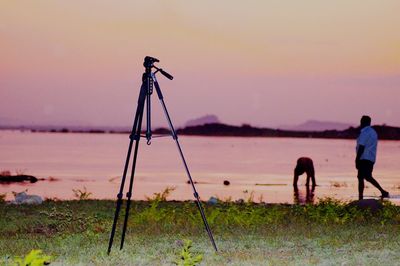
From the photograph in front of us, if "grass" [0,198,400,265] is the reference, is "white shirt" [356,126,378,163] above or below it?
above

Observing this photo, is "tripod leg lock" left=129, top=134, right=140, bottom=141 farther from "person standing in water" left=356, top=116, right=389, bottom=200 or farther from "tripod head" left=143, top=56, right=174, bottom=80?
"person standing in water" left=356, top=116, right=389, bottom=200

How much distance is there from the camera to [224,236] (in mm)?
11859

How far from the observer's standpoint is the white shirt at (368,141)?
63.1 feet

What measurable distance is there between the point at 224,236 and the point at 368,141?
8475 mm

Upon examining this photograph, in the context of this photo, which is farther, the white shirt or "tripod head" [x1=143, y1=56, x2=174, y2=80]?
the white shirt

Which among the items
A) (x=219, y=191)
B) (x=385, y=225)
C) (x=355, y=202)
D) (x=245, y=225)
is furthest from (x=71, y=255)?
(x=219, y=191)

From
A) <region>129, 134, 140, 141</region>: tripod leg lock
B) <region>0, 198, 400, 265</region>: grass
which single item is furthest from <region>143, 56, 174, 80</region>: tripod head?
<region>0, 198, 400, 265</region>: grass

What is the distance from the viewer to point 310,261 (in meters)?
9.59

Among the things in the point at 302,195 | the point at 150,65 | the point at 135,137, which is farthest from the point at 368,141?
the point at 135,137

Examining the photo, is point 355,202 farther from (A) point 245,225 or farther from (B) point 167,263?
(B) point 167,263

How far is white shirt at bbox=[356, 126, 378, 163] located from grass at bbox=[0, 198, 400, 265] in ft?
12.4

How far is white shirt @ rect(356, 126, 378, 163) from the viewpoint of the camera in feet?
63.1

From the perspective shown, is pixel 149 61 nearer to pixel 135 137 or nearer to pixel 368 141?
pixel 135 137

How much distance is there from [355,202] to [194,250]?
20.7 feet
